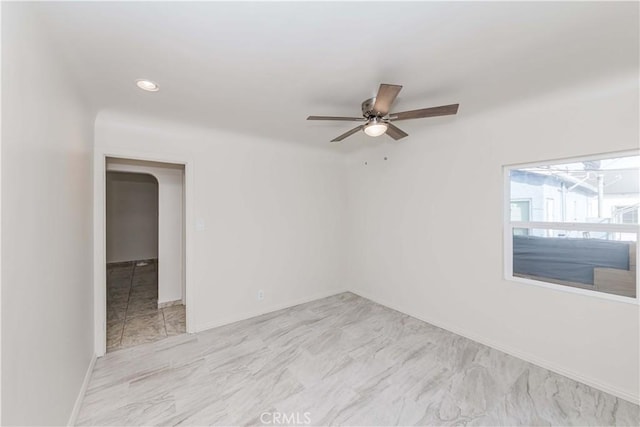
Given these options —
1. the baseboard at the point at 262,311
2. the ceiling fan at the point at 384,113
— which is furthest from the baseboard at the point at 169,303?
the ceiling fan at the point at 384,113

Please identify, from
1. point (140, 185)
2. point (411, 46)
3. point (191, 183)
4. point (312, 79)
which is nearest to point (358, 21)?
point (411, 46)

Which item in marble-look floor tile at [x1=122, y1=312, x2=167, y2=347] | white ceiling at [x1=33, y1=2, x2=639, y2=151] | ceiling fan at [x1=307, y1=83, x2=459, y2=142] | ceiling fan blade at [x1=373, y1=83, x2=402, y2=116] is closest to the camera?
white ceiling at [x1=33, y1=2, x2=639, y2=151]

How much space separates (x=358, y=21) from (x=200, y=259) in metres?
2.91

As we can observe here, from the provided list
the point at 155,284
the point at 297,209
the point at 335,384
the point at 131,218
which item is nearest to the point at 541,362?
the point at 335,384

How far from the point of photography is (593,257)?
2.23 metres

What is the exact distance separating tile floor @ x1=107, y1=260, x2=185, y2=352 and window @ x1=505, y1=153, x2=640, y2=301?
396 cm

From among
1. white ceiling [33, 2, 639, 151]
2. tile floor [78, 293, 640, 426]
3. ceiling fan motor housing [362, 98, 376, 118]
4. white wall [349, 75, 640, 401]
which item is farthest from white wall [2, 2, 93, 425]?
white wall [349, 75, 640, 401]

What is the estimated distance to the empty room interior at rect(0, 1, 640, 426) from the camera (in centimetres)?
135

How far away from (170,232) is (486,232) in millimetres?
4273

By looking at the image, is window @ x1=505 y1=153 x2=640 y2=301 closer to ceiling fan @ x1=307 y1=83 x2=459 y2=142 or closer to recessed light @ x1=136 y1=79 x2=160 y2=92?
ceiling fan @ x1=307 y1=83 x2=459 y2=142

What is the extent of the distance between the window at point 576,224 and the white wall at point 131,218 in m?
7.70

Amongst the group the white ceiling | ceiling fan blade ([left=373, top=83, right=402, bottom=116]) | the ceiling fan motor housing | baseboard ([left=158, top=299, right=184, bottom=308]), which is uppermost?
the white ceiling

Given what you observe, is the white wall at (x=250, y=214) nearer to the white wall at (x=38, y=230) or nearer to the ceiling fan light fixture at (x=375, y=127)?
the white wall at (x=38, y=230)

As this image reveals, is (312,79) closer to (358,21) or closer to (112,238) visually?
(358,21)
